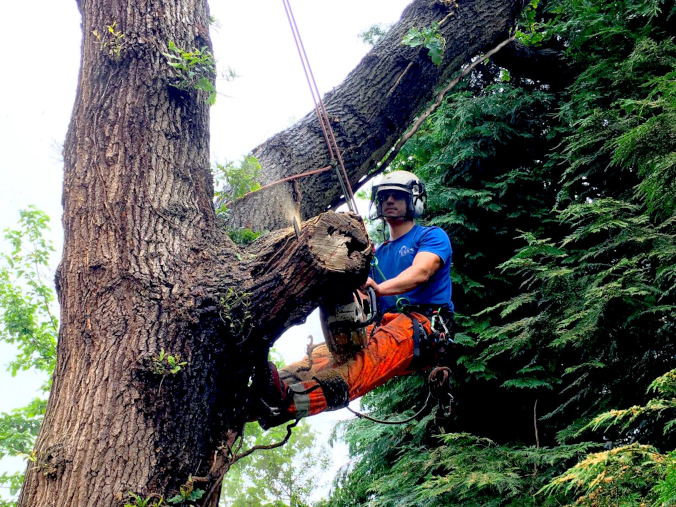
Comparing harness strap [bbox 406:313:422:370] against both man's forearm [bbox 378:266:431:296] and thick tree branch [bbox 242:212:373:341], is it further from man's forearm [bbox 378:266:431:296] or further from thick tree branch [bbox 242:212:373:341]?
thick tree branch [bbox 242:212:373:341]

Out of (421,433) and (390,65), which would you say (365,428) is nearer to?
(421,433)

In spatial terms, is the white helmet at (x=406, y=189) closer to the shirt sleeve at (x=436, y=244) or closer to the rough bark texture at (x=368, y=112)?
the rough bark texture at (x=368, y=112)

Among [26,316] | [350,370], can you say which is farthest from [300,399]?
[26,316]

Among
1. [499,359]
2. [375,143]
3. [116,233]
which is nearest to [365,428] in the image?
[499,359]

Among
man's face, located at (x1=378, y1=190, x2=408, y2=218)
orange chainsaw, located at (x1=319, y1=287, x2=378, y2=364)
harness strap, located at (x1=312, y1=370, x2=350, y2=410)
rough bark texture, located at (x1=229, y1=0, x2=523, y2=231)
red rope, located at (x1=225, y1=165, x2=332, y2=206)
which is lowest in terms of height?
harness strap, located at (x1=312, y1=370, x2=350, y2=410)

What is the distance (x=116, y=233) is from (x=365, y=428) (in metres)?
3.86

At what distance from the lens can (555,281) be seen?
4.73 meters

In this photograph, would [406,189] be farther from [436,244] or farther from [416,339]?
[416,339]

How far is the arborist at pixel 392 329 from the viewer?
3.34m

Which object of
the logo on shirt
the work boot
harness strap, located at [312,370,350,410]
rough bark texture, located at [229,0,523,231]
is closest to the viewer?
the work boot

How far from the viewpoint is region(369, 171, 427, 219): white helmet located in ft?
14.1

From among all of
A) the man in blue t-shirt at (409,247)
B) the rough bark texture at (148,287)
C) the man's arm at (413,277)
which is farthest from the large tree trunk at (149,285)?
the man in blue t-shirt at (409,247)

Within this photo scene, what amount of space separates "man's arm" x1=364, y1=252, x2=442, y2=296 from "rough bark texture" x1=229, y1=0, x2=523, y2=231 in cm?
69

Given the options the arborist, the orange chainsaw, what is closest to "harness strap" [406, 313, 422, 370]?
the arborist
